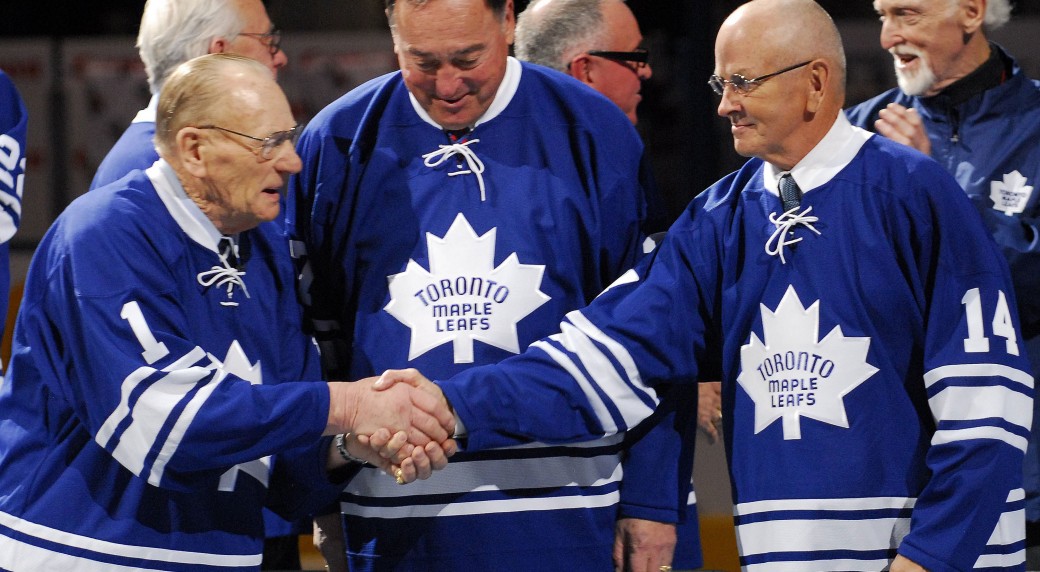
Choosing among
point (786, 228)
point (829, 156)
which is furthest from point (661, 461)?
point (829, 156)

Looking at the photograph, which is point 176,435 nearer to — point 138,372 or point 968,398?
point 138,372

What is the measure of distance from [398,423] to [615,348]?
39 centimetres

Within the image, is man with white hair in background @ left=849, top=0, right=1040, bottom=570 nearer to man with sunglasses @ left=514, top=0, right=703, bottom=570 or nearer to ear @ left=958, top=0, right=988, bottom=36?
ear @ left=958, top=0, right=988, bottom=36

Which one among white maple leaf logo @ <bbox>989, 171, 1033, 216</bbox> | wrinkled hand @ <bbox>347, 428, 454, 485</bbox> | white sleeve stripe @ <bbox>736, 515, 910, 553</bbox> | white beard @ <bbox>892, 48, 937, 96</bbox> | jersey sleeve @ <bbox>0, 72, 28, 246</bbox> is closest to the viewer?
white sleeve stripe @ <bbox>736, 515, 910, 553</bbox>

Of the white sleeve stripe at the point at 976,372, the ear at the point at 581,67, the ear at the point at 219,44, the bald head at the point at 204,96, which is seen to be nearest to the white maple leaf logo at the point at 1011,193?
the white sleeve stripe at the point at 976,372

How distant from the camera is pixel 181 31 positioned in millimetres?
3342

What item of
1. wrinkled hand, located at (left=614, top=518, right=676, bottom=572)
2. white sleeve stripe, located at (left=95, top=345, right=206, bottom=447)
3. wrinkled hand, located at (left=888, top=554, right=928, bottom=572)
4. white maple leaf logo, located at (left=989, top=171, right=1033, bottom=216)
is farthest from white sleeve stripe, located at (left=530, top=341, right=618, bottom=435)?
white maple leaf logo, located at (left=989, top=171, right=1033, bottom=216)

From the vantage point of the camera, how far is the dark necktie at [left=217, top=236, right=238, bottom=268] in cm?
256

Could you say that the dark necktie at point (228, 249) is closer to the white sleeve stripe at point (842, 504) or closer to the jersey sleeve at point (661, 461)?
the jersey sleeve at point (661, 461)

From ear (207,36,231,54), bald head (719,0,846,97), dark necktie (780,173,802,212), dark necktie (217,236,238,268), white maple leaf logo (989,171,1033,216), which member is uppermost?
bald head (719,0,846,97)

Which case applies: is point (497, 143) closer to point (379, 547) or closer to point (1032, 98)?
point (379, 547)

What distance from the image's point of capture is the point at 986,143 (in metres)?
3.22

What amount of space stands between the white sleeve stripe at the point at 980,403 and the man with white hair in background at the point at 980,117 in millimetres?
781

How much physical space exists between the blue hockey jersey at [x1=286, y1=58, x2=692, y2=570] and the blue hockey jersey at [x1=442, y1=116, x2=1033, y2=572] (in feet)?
0.89
